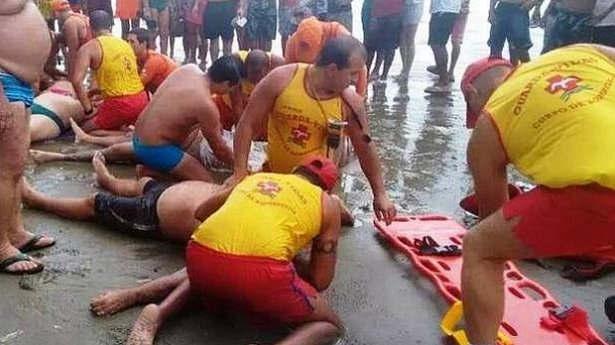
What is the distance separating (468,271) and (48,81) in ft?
20.3

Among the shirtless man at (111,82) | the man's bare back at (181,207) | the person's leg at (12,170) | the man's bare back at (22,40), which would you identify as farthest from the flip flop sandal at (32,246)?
the shirtless man at (111,82)

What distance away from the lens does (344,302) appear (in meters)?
3.70

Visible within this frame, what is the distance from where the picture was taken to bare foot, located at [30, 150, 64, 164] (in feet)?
18.6

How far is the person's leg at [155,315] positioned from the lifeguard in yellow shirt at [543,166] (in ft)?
4.27

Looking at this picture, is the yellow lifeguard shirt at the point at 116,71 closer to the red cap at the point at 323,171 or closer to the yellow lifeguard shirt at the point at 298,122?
the yellow lifeguard shirt at the point at 298,122

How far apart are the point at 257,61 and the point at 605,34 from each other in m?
3.11

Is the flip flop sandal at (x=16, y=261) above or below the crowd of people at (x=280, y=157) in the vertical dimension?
below

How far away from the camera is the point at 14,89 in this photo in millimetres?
3625

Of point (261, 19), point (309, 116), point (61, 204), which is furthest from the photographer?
point (261, 19)

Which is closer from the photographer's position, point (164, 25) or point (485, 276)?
point (485, 276)

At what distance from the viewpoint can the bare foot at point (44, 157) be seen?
568 centimetres

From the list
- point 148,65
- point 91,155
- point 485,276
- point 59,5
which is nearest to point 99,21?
point 148,65

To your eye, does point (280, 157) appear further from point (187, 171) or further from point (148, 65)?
point (148, 65)

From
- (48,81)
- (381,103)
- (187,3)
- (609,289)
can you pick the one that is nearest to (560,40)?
(381,103)
